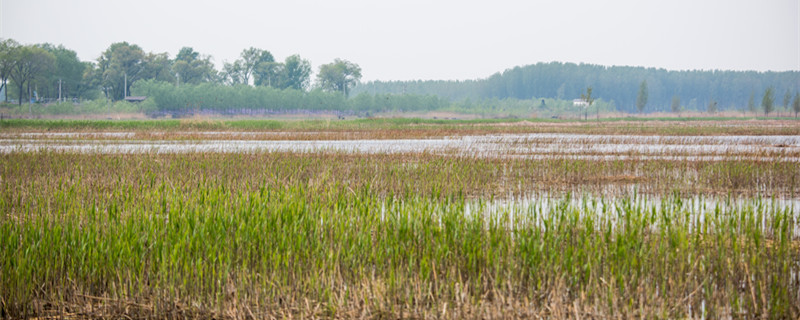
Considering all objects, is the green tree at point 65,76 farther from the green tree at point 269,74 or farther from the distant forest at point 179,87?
the green tree at point 269,74

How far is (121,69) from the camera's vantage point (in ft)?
347

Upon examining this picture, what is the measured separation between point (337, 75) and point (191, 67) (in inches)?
1411

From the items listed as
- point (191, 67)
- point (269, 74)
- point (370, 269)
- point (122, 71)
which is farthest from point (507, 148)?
point (269, 74)

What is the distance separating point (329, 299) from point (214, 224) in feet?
8.24

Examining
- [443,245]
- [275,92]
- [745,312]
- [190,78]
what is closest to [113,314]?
[443,245]

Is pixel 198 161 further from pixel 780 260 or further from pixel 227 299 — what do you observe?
pixel 780 260

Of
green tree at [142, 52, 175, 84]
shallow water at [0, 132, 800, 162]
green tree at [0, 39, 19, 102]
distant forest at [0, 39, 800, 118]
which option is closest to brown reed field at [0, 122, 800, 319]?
shallow water at [0, 132, 800, 162]

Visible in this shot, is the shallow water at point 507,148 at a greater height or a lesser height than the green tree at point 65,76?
lesser

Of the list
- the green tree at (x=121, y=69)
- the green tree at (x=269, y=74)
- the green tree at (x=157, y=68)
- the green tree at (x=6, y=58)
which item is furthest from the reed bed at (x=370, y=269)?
the green tree at (x=269, y=74)

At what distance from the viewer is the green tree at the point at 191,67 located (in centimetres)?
11894

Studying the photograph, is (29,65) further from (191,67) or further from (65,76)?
(191,67)

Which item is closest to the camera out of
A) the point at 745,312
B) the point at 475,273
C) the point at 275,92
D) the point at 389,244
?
the point at 745,312

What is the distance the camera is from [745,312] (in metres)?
5.61

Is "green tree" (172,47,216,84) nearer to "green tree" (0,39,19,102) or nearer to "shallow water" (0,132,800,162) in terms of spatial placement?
"green tree" (0,39,19,102)
